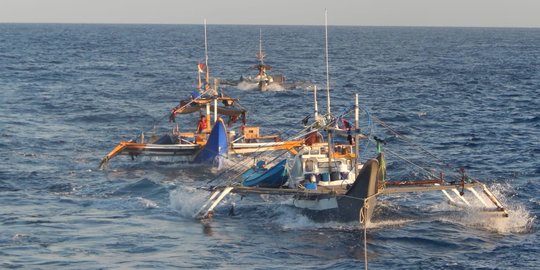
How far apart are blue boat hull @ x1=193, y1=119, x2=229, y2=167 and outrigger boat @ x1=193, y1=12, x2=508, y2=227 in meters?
9.44

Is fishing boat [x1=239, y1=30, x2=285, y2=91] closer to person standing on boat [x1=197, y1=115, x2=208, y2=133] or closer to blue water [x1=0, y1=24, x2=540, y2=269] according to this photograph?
blue water [x1=0, y1=24, x2=540, y2=269]

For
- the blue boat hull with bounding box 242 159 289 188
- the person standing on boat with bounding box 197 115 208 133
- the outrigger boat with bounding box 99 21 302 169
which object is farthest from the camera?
the person standing on boat with bounding box 197 115 208 133

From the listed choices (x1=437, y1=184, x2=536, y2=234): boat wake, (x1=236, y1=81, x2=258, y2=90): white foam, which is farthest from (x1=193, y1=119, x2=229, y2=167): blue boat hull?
(x1=236, y1=81, x2=258, y2=90): white foam

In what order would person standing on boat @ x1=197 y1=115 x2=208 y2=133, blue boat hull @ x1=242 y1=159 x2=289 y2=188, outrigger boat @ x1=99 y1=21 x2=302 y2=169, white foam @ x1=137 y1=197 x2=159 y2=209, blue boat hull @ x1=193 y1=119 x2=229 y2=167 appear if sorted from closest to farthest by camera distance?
blue boat hull @ x1=242 y1=159 x2=289 y2=188, white foam @ x1=137 y1=197 x2=159 y2=209, blue boat hull @ x1=193 y1=119 x2=229 y2=167, outrigger boat @ x1=99 y1=21 x2=302 y2=169, person standing on boat @ x1=197 y1=115 x2=208 y2=133

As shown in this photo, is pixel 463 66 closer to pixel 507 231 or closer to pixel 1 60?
pixel 1 60

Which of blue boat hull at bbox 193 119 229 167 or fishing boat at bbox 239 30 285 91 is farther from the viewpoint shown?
fishing boat at bbox 239 30 285 91

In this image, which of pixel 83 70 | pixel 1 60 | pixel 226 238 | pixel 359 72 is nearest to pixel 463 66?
pixel 359 72

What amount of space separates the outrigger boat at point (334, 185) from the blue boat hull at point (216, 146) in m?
9.44

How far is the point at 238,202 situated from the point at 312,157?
529cm

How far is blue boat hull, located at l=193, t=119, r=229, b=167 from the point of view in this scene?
5234 cm

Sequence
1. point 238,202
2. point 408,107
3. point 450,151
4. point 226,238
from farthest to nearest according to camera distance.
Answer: point 408,107
point 450,151
point 238,202
point 226,238

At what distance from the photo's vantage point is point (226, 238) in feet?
124

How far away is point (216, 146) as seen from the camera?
5272 cm

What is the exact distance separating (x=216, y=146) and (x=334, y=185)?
45.3 feet
